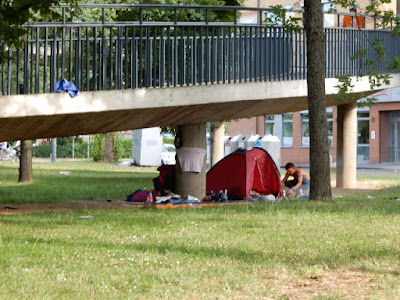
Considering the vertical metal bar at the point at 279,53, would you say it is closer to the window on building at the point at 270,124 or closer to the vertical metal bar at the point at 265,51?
the vertical metal bar at the point at 265,51

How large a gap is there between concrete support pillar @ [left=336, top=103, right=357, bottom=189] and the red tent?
190 inches

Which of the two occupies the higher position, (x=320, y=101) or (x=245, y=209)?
(x=320, y=101)

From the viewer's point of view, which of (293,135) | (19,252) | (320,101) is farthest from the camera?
(293,135)

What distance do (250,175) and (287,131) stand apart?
36.3 meters

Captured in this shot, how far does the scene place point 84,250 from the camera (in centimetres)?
947

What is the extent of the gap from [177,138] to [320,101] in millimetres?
4668

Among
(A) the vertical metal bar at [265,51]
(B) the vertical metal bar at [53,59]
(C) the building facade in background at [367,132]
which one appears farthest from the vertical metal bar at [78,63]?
(C) the building facade in background at [367,132]

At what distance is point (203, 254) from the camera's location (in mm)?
9250

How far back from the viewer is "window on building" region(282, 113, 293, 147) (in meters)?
57.0

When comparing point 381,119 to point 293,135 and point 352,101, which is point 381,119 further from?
point 352,101

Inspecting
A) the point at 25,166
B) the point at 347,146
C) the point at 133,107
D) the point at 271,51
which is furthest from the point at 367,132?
the point at 133,107

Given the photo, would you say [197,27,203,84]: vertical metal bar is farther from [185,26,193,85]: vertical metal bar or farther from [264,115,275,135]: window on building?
[264,115,275,135]: window on building

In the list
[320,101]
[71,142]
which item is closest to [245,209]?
[320,101]

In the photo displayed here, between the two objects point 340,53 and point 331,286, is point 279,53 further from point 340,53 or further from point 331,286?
point 331,286
